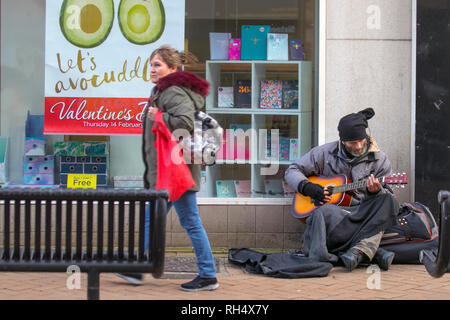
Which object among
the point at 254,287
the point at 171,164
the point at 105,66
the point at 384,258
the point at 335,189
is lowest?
the point at 254,287

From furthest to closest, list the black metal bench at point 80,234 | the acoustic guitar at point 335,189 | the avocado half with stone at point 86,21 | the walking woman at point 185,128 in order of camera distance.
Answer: the avocado half with stone at point 86,21 → the acoustic guitar at point 335,189 → the walking woman at point 185,128 → the black metal bench at point 80,234

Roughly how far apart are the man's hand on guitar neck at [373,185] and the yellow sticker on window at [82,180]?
290cm

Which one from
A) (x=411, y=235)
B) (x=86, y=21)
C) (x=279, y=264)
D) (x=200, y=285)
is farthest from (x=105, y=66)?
(x=411, y=235)

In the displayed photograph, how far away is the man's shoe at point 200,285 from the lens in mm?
5082

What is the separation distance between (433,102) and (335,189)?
1.54 m

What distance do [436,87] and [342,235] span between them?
1.97m

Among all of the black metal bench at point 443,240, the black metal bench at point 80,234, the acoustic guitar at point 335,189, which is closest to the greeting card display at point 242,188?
the acoustic guitar at point 335,189

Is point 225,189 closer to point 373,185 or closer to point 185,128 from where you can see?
point 373,185

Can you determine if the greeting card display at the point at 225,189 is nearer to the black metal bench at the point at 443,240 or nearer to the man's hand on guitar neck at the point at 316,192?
the man's hand on guitar neck at the point at 316,192

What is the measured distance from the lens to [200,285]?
16.7 feet

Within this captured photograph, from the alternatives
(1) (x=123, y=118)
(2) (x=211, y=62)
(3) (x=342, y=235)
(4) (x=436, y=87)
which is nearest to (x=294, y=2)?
(2) (x=211, y=62)

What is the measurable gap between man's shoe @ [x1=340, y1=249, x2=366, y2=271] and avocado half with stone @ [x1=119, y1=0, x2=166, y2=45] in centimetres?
296
